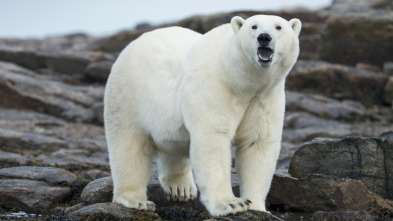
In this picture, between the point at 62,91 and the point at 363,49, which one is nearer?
the point at 62,91

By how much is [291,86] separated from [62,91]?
6.14 metres

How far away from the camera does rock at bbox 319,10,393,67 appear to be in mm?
17734

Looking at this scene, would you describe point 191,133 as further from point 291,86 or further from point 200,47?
point 291,86

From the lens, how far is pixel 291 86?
1680 cm

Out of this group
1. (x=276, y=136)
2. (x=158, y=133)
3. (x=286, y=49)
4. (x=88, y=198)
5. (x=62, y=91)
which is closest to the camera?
(x=286, y=49)

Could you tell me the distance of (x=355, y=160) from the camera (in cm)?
725

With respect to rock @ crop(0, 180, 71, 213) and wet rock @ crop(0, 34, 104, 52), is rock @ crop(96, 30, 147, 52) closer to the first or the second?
wet rock @ crop(0, 34, 104, 52)

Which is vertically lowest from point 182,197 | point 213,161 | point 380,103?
point 380,103

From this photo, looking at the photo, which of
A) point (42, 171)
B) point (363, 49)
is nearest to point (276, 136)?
point (42, 171)

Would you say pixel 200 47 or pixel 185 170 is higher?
pixel 200 47

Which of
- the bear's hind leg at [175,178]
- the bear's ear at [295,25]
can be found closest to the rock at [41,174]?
the bear's hind leg at [175,178]

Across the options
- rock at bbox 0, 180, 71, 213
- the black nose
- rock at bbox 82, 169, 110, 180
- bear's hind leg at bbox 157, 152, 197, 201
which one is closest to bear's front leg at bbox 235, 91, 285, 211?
the black nose

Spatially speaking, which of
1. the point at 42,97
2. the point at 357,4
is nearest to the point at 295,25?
the point at 42,97

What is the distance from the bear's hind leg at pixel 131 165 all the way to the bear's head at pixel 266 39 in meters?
1.90
